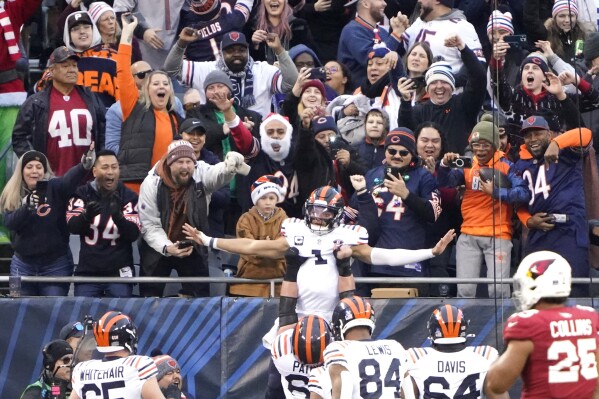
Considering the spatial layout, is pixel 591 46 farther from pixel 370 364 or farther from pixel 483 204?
pixel 370 364

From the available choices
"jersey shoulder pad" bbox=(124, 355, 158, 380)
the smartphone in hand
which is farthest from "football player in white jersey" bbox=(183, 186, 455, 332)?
"jersey shoulder pad" bbox=(124, 355, 158, 380)

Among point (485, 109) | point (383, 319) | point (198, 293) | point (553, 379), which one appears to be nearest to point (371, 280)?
point (383, 319)

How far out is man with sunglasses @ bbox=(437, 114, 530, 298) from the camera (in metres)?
13.4

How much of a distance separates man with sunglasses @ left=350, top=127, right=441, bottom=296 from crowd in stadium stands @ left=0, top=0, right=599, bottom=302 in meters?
0.01

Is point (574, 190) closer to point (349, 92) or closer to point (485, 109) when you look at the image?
point (485, 109)

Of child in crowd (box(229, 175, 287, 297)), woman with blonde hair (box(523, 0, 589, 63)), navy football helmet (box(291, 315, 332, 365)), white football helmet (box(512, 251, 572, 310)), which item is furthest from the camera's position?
woman with blonde hair (box(523, 0, 589, 63))

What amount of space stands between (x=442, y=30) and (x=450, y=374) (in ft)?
17.1

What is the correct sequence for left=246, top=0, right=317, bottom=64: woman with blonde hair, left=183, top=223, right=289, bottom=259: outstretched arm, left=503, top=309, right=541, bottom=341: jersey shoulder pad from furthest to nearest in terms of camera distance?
1. left=246, top=0, right=317, bottom=64: woman with blonde hair
2. left=183, top=223, right=289, bottom=259: outstretched arm
3. left=503, top=309, right=541, bottom=341: jersey shoulder pad

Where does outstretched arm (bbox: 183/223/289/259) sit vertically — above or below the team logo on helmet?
below

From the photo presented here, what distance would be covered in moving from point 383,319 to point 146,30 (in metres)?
4.56

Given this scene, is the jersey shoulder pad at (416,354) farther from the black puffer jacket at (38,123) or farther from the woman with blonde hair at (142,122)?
the black puffer jacket at (38,123)

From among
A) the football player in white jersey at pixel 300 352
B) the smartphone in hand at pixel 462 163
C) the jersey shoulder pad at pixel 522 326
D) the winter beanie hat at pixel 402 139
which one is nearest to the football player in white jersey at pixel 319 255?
the football player in white jersey at pixel 300 352

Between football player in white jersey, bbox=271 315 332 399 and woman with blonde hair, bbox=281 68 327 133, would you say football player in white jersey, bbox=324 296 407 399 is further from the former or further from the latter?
woman with blonde hair, bbox=281 68 327 133

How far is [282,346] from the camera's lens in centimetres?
1230
